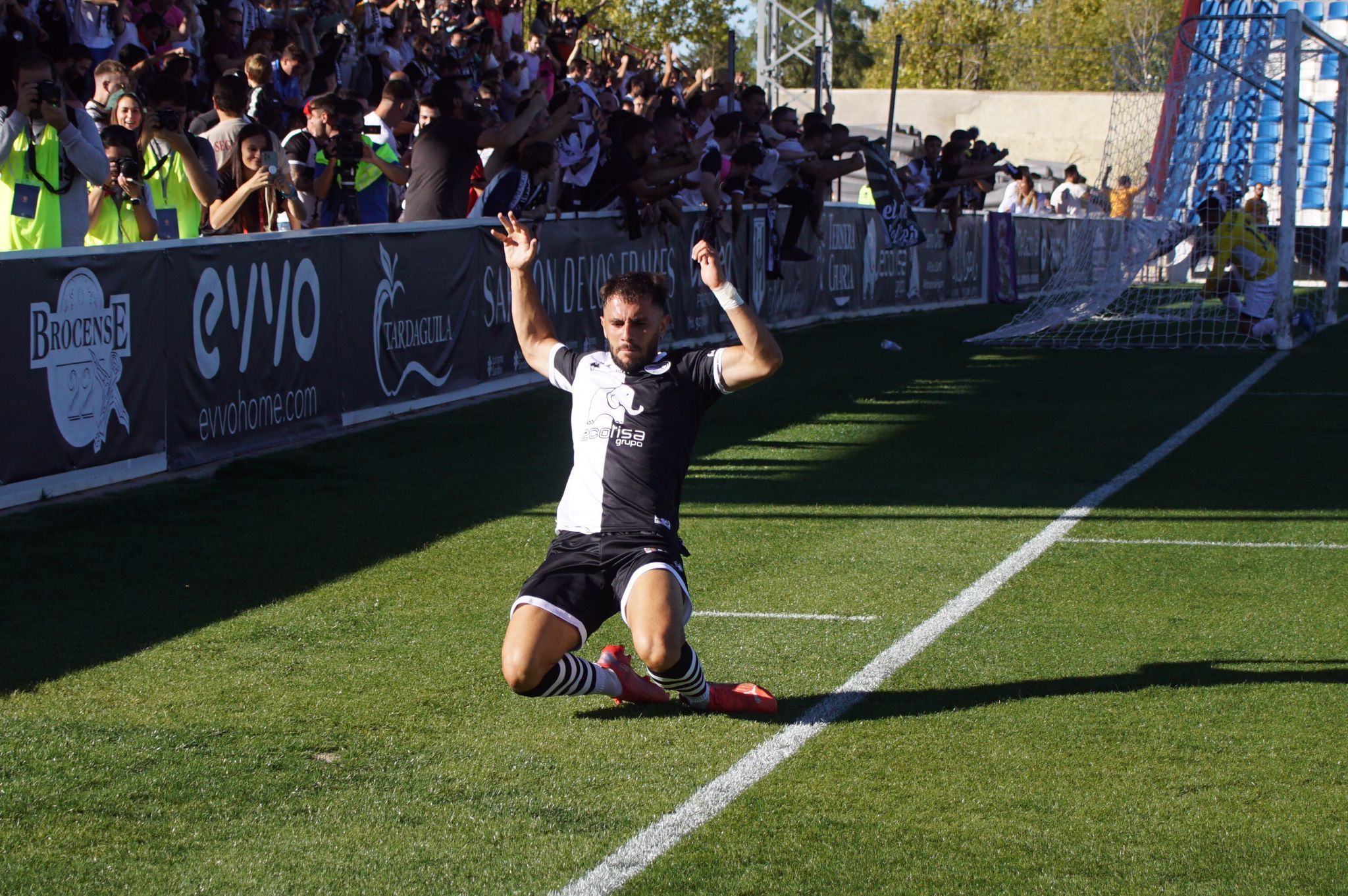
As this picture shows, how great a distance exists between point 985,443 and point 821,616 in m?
5.33

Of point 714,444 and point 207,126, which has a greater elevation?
point 207,126

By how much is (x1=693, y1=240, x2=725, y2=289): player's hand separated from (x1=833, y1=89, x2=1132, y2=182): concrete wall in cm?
5062

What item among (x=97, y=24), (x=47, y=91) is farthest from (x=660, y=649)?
(x=97, y=24)

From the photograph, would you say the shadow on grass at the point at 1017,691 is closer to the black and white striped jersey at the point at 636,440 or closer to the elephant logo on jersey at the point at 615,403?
the black and white striped jersey at the point at 636,440

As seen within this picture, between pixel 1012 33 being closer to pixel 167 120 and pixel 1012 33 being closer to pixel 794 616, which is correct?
pixel 167 120

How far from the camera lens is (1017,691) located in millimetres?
5734

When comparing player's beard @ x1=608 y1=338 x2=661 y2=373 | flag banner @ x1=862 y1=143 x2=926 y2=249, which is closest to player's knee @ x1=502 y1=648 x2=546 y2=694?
player's beard @ x1=608 y1=338 x2=661 y2=373

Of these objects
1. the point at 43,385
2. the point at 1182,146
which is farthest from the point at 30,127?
the point at 1182,146

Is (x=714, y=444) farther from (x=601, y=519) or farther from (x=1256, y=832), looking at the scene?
(x=1256, y=832)

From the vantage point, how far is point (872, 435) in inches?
479

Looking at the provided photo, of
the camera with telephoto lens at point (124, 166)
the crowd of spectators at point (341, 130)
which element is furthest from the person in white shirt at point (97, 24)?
the camera with telephoto lens at point (124, 166)

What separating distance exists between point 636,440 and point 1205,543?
4.03m

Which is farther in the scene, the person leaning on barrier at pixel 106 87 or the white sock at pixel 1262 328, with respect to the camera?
the white sock at pixel 1262 328

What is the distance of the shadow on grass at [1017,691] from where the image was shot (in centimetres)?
549
